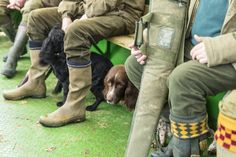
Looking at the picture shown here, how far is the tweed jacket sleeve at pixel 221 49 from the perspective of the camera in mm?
1891

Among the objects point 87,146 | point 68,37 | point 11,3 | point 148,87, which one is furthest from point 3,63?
point 148,87

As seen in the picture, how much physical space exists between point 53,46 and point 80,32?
0.47m

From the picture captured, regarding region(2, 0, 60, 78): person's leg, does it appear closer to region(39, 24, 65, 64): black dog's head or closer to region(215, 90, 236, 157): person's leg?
region(39, 24, 65, 64): black dog's head

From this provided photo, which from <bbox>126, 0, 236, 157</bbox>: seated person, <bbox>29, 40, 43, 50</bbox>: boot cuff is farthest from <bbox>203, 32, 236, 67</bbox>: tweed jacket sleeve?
<bbox>29, 40, 43, 50</bbox>: boot cuff

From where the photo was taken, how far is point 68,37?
292 cm

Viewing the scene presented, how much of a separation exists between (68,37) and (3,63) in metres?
1.81

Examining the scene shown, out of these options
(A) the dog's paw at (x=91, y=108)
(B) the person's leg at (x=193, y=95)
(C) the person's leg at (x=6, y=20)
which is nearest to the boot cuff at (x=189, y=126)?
(B) the person's leg at (x=193, y=95)

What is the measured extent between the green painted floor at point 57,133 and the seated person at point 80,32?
0.36 ft

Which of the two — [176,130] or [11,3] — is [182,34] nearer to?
[176,130]

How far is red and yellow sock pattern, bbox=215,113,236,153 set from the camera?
1754 millimetres

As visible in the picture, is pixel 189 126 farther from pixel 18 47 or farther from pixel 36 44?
→ pixel 18 47

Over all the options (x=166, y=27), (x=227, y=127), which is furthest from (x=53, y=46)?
(x=227, y=127)

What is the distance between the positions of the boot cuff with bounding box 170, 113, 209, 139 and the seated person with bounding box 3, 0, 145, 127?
3.71 feet

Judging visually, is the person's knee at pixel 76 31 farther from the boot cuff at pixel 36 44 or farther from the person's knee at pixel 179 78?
the person's knee at pixel 179 78
